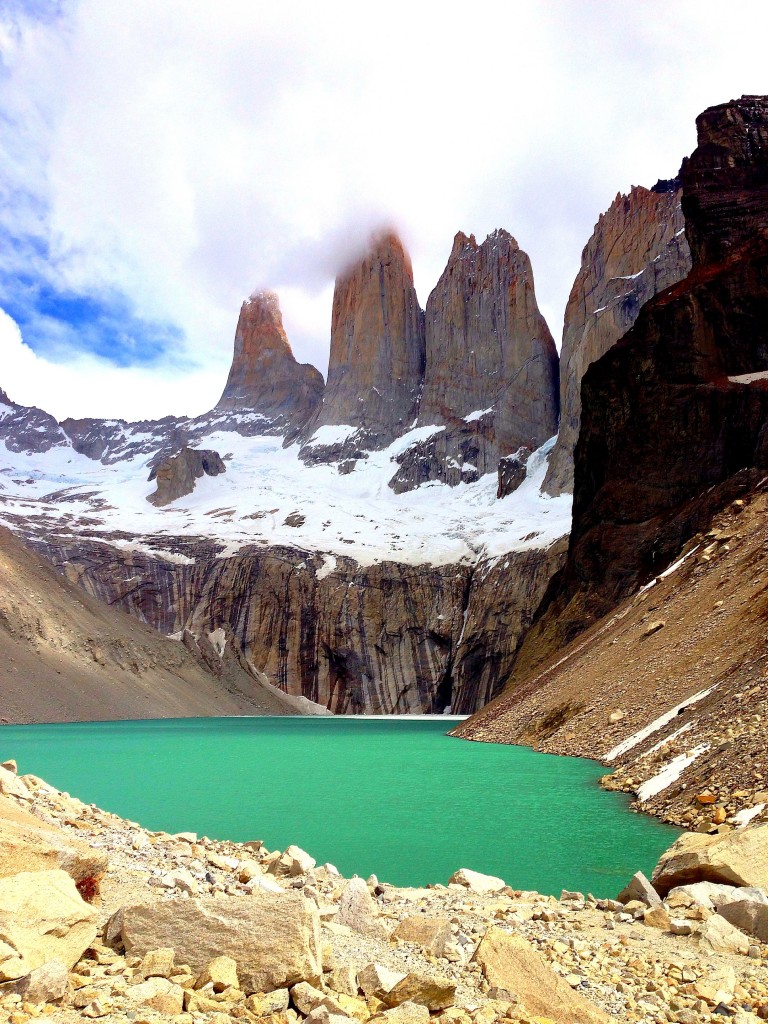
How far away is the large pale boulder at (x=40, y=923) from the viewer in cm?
525

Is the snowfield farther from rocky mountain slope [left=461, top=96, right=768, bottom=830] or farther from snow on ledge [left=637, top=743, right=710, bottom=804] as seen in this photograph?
snow on ledge [left=637, top=743, right=710, bottom=804]

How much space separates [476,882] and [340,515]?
148337 millimetres

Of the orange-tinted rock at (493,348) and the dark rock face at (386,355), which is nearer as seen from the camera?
the orange-tinted rock at (493,348)

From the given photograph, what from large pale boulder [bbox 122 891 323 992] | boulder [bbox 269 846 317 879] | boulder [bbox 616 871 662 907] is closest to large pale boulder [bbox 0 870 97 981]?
large pale boulder [bbox 122 891 323 992]

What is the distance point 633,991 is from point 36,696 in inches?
2874

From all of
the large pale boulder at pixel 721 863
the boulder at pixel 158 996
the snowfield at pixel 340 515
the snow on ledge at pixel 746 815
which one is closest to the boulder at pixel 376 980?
the boulder at pixel 158 996

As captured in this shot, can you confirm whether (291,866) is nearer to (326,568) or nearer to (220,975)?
(220,975)

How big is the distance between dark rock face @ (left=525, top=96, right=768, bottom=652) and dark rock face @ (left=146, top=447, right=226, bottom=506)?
139m

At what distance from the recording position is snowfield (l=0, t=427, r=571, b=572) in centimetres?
13625

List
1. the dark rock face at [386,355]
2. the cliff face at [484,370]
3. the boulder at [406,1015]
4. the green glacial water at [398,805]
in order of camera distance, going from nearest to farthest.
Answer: the boulder at [406,1015], the green glacial water at [398,805], the cliff face at [484,370], the dark rock face at [386,355]

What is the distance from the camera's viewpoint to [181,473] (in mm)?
190500

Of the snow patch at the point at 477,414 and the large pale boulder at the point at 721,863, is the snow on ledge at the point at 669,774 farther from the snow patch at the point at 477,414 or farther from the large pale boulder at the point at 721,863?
the snow patch at the point at 477,414

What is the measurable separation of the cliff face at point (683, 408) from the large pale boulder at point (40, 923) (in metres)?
45.1

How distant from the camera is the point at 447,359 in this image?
184375mm
